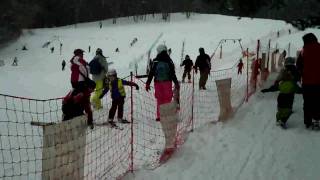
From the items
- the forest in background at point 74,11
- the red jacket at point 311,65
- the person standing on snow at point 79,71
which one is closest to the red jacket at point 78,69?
the person standing on snow at point 79,71

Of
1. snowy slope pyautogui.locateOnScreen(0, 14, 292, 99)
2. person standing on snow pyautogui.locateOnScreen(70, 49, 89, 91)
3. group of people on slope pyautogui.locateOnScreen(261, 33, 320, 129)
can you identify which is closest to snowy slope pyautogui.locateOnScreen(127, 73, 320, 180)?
group of people on slope pyautogui.locateOnScreen(261, 33, 320, 129)

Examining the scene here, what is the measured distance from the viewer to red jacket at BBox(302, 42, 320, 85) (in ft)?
30.0

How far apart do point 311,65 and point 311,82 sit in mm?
296

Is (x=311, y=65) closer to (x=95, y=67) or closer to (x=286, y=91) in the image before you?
(x=286, y=91)

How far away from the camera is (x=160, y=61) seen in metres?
10.5

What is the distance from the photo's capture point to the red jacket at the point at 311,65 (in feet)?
30.0

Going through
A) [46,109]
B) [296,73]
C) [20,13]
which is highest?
[20,13]

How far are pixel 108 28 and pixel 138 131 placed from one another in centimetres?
6495

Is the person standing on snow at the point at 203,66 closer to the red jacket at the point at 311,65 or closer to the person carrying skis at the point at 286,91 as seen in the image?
the person carrying skis at the point at 286,91

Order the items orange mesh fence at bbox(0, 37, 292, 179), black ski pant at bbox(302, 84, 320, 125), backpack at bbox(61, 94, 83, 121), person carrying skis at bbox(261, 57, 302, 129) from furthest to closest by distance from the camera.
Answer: backpack at bbox(61, 94, 83, 121)
person carrying skis at bbox(261, 57, 302, 129)
black ski pant at bbox(302, 84, 320, 125)
orange mesh fence at bbox(0, 37, 292, 179)

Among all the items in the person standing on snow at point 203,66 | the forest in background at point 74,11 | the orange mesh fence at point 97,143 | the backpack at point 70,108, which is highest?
the forest in background at point 74,11

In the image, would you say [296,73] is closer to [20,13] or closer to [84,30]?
[20,13]

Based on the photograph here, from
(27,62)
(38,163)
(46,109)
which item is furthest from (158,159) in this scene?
(27,62)

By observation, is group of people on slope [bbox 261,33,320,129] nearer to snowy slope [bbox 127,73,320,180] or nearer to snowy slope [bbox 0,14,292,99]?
snowy slope [bbox 127,73,320,180]
